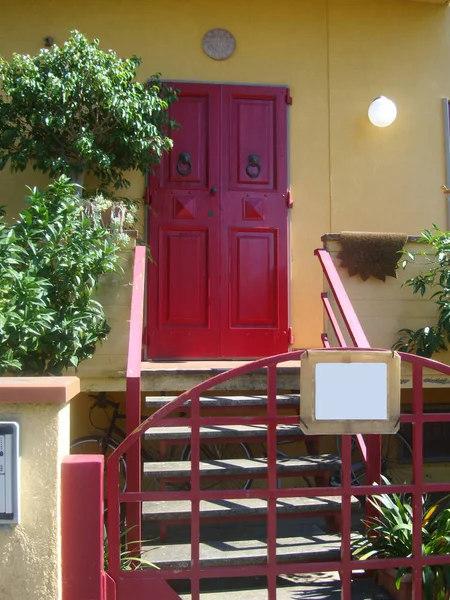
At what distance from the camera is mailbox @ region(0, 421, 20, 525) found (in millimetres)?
2734

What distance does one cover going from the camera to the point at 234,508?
388cm

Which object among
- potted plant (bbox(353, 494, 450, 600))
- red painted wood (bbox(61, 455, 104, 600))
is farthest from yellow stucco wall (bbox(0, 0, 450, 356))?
red painted wood (bbox(61, 455, 104, 600))

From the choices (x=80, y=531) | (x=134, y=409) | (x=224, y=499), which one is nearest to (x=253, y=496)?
(x=224, y=499)

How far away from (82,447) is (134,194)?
238cm

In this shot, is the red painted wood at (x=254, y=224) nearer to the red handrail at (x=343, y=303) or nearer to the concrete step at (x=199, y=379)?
the red handrail at (x=343, y=303)

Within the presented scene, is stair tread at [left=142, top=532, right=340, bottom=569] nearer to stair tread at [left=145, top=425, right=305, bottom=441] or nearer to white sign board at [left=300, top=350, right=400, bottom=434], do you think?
stair tread at [left=145, top=425, right=305, bottom=441]

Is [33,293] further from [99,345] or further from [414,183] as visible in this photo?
[414,183]

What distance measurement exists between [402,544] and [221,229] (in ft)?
11.1

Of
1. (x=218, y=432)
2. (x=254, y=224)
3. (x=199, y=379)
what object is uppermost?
(x=254, y=224)

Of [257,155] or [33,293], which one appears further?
[257,155]

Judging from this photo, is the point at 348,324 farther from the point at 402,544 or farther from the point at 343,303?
the point at 402,544

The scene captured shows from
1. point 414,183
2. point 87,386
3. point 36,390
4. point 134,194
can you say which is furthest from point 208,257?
point 36,390

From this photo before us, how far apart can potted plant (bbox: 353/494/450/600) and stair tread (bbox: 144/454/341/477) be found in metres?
0.48

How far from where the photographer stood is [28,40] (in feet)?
20.0
